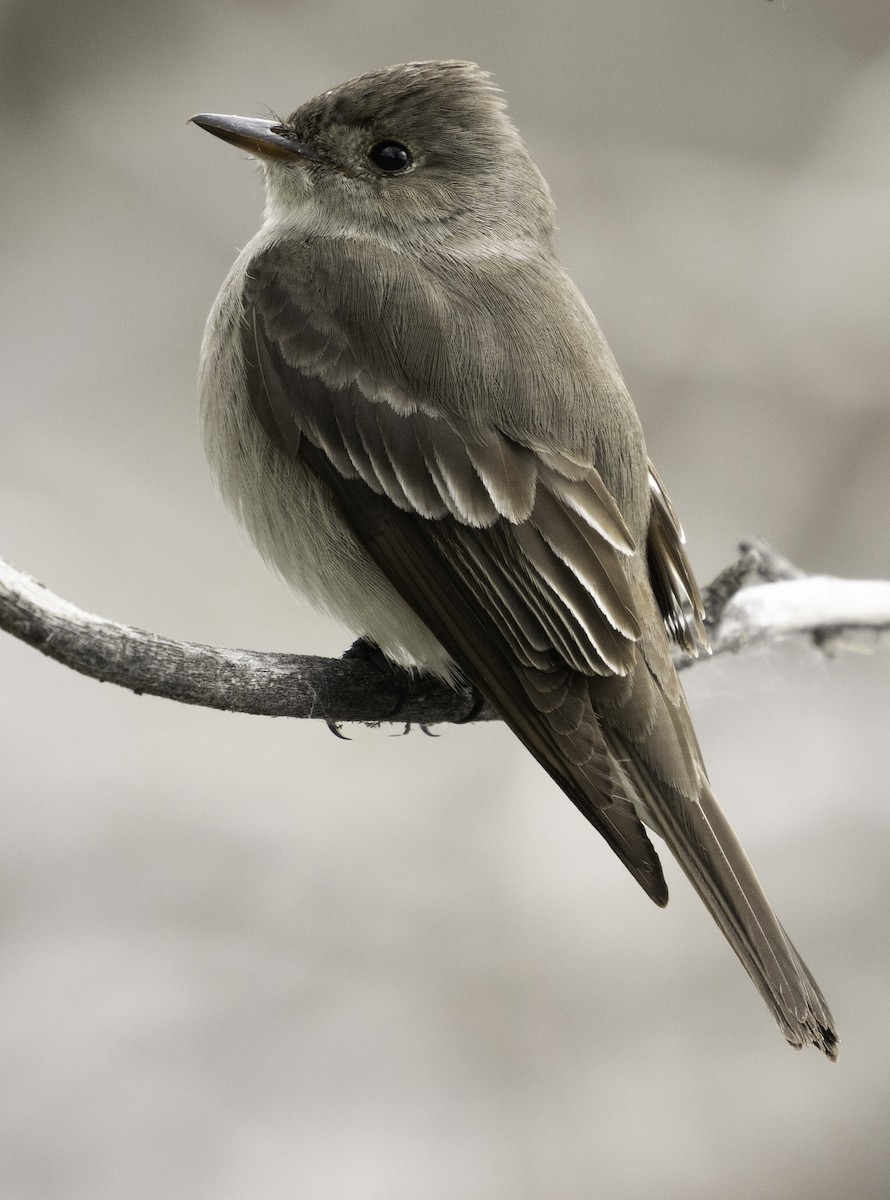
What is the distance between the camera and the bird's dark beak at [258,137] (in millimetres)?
2711

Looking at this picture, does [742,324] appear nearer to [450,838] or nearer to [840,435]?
[840,435]

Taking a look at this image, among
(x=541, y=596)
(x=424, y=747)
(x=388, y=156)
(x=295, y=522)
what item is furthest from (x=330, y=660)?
(x=424, y=747)

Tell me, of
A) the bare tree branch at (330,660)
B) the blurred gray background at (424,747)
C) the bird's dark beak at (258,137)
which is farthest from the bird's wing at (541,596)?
the blurred gray background at (424,747)

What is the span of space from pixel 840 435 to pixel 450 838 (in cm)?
206

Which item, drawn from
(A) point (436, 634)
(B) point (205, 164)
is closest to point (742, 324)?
(B) point (205, 164)

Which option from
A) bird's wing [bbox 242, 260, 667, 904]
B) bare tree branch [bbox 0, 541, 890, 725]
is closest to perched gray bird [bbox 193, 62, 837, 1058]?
bird's wing [bbox 242, 260, 667, 904]

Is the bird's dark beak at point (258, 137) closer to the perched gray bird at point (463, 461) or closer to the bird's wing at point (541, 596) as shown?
the perched gray bird at point (463, 461)

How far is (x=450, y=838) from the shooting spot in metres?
4.54

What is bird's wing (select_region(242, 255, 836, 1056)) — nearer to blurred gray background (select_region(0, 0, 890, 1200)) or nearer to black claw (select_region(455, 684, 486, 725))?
black claw (select_region(455, 684, 486, 725))

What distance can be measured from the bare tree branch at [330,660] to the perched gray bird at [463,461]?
111 millimetres

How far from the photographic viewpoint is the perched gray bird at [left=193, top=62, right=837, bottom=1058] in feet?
7.55

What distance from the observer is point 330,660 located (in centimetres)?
242

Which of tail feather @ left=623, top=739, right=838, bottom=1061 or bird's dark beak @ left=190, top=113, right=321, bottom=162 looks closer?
tail feather @ left=623, top=739, right=838, bottom=1061

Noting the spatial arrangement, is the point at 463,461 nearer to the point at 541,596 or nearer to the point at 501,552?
the point at 501,552
